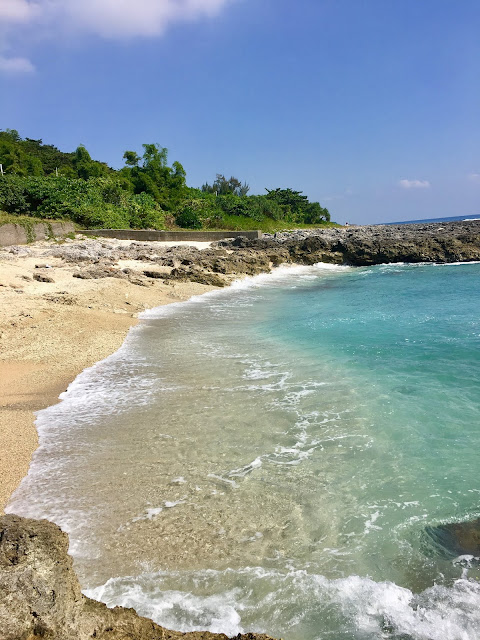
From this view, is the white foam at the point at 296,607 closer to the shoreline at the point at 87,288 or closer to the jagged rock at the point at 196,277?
the shoreline at the point at 87,288

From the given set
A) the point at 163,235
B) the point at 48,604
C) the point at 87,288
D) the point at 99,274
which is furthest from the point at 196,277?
the point at 48,604

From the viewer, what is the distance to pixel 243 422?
5.41m

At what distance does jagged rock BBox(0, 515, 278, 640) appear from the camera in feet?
6.53

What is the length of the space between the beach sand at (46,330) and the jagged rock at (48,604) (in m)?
1.72

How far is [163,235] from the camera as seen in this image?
1240 inches

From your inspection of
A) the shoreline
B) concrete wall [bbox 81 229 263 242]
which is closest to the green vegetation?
concrete wall [bbox 81 229 263 242]

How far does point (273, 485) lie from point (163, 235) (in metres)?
29.1

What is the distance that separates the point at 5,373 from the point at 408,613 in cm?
644

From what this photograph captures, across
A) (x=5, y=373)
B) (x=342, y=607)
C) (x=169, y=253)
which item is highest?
(x=169, y=253)

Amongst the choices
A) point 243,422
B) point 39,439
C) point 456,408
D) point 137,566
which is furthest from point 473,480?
point 39,439

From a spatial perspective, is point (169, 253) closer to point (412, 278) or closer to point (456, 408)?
point (412, 278)

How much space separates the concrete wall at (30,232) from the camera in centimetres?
2067

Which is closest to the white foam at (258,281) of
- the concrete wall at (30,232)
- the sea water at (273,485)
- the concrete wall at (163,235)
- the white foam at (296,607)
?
the sea water at (273,485)

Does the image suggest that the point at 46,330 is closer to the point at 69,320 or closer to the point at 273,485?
the point at 69,320
